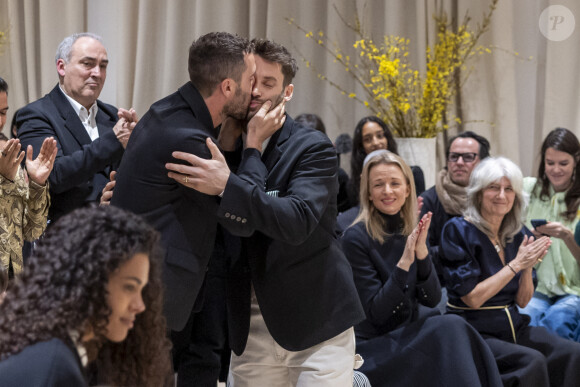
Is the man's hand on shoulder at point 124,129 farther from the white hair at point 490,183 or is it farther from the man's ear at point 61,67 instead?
the white hair at point 490,183

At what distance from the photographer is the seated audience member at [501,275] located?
3850mm

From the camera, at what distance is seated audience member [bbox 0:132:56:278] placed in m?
3.08

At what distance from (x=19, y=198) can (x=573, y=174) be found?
3.12m

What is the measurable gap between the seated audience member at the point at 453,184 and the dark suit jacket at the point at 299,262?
7.00ft

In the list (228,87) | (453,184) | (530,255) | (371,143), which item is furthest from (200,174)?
(371,143)

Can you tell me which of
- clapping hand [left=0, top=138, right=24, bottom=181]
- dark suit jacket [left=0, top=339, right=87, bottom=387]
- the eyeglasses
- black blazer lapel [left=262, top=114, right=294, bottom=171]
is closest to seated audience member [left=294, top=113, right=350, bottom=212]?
the eyeglasses

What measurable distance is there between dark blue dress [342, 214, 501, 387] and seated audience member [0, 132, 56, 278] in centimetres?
134

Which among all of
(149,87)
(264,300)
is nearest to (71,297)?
(264,300)

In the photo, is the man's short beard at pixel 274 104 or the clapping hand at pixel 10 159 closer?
the man's short beard at pixel 274 104

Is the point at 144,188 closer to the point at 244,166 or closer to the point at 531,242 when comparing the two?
the point at 244,166

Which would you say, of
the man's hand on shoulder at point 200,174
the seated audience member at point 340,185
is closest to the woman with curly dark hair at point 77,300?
the man's hand on shoulder at point 200,174

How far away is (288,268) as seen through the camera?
2.44 metres

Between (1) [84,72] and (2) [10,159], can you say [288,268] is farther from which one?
(1) [84,72]

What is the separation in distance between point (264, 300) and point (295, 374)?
27 cm
